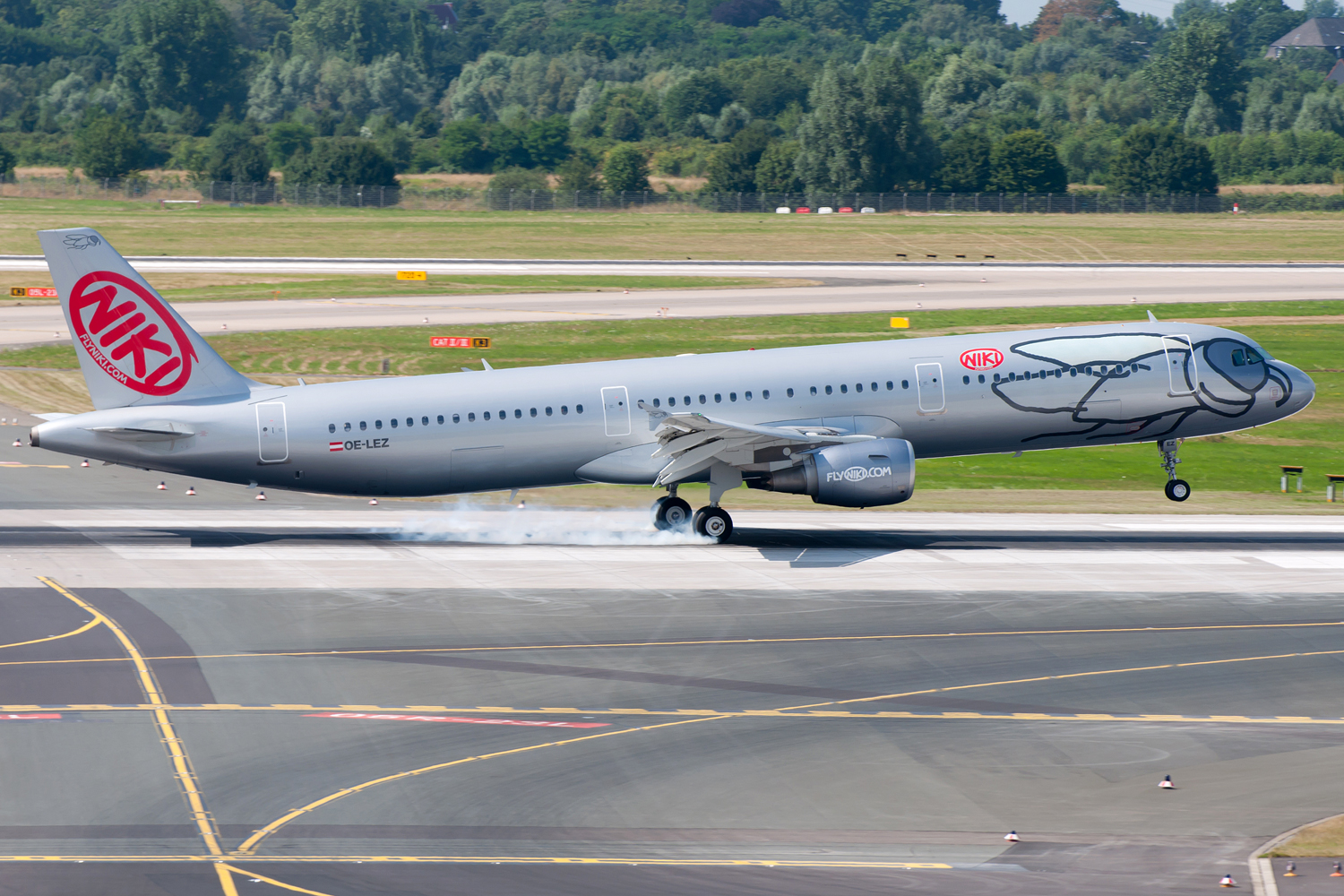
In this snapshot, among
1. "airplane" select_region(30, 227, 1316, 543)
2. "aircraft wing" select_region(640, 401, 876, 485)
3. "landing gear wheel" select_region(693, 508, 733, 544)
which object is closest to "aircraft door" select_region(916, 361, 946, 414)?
"airplane" select_region(30, 227, 1316, 543)

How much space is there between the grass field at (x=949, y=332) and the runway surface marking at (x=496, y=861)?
31279mm

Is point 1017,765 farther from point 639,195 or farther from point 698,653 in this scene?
point 639,195

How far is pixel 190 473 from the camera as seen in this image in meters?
40.7

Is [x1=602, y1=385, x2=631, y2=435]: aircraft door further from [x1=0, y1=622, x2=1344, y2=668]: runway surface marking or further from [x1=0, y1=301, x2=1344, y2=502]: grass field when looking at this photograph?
[x1=0, y1=301, x2=1344, y2=502]: grass field

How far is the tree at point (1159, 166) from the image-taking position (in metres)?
168

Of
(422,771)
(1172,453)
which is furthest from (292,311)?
(422,771)

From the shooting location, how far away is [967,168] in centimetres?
17150

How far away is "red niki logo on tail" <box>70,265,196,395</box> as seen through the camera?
1567 inches

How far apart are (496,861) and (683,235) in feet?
389

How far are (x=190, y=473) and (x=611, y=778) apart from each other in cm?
2068

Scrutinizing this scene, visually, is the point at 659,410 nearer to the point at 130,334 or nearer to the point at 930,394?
the point at 930,394

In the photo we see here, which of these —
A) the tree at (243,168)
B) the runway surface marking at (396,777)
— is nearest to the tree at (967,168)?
the tree at (243,168)

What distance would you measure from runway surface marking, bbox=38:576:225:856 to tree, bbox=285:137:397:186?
143 meters

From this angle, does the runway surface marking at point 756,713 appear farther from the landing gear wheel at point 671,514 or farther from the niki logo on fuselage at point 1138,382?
the niki logo on fuselage at point 1138,382
